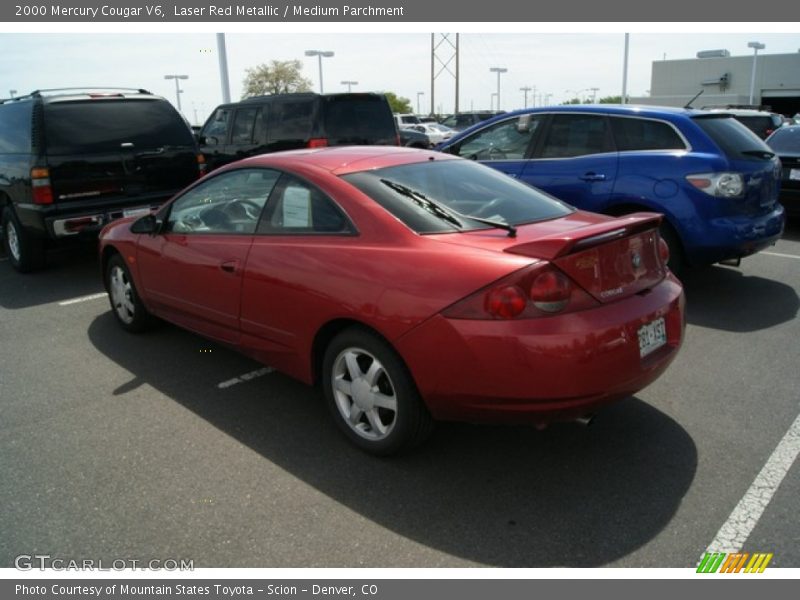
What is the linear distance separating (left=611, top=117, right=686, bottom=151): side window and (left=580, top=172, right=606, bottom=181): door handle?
307 mm

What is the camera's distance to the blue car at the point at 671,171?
555 cm

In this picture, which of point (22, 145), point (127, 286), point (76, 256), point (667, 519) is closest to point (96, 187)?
point (22, 145)

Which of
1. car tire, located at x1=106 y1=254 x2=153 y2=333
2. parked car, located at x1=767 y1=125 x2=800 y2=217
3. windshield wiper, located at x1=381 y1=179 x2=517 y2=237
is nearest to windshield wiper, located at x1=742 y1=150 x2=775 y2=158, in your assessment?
parked car, located at x1=767 y1=125 x2=800 y2=217

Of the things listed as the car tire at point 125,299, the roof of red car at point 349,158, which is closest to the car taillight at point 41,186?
the car tire at point 125,299

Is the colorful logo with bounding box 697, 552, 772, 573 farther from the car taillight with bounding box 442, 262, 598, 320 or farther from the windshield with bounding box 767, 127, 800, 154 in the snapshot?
the windshield with bounding box 767, 127, 800, 154

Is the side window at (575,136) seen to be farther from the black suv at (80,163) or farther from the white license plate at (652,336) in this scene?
the black suv at (80,163)

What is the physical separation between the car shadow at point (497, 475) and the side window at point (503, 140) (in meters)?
3.80

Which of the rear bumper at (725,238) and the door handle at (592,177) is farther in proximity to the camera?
the door handle at (592,177)

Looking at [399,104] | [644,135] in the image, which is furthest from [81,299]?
[399,104]

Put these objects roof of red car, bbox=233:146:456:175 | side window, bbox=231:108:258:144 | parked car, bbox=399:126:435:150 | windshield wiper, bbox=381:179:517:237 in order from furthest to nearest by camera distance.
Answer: parked car, bbox=399:126:435:150 < side window, bbox=231:108:258:144 < roof of red car, bbox=233:146:456:175 < windshield wiper, bbox=381:179:517:237

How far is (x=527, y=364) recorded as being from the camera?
9.12 feet

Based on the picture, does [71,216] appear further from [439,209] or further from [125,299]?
[439,209]

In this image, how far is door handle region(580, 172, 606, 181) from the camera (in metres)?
6.13

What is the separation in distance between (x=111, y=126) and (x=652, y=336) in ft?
20.9
